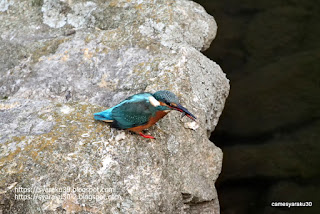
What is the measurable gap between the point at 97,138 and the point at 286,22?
14.6 feet

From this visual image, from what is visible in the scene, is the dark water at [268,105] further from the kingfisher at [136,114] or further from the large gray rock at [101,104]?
the kingfisher at [136,114]

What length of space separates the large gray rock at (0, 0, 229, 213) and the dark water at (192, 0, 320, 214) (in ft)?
4.37

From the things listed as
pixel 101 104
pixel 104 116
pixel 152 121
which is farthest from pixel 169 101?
pixel 101 104

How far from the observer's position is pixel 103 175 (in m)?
2.69

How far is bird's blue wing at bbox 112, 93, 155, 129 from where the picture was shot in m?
2.88

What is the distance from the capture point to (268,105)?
5422mm

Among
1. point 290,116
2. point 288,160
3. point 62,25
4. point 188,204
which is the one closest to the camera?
point 188,204

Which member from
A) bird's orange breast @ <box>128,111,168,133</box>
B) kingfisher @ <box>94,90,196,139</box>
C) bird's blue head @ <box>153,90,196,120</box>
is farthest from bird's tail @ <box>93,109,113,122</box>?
bird's blue head @ <box>153,90,196,120</box>

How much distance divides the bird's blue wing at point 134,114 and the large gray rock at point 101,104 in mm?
103

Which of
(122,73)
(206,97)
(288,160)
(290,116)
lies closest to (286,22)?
(290,116)

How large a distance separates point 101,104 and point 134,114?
51cm

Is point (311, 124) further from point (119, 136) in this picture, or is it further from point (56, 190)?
point (56, 190)

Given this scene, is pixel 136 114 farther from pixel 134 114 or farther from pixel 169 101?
pixel 169 101

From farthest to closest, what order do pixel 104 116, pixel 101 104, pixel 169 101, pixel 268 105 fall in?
pixel 268 105 → pixel 101 104 → pixel 104 116 → pixel 169 101
